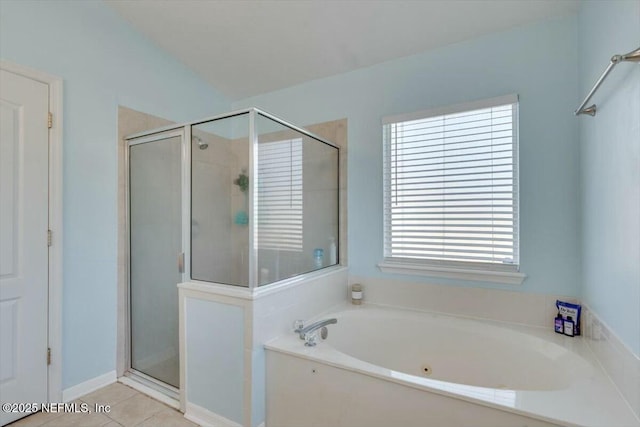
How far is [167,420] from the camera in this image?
1.88 metres

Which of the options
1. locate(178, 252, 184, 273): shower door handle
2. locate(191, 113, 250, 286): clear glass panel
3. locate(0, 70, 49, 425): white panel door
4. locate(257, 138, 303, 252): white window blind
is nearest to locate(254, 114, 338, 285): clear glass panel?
locate(257, 138, 303, 252): white window blind

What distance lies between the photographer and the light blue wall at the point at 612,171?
1.19 m

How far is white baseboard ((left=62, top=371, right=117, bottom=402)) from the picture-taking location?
205 centimetres

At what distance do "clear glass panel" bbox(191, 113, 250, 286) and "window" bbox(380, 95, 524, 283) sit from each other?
1149mm

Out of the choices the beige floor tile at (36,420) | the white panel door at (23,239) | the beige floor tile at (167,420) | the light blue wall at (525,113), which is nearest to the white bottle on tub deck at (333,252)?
the light blue wall at (525,113)

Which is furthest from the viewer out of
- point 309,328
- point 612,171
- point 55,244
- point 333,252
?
point 333,252

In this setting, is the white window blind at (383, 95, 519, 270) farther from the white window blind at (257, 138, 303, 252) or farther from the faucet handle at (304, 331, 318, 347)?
the faucet handle at (304, 331, 318, 347)

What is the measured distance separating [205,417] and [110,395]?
2.64 ft

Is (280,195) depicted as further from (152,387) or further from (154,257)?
(152,387)

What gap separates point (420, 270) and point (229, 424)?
1583 millimetres

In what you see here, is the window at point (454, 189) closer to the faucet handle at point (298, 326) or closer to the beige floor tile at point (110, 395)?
the faucet handle at point (298, 326)

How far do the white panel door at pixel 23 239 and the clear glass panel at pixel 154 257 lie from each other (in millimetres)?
541

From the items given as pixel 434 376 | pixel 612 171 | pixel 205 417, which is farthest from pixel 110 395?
pixel 612 171

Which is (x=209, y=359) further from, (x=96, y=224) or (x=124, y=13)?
(x=124, y=13)
